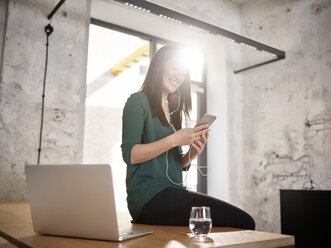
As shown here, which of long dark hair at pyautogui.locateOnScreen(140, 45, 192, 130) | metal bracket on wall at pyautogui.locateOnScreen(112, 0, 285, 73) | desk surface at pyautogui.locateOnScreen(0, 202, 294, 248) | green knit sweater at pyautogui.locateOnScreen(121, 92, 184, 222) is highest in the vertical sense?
metal bracket on wall at pyautogui.locateOnScreen(112, 0, 285, 73)

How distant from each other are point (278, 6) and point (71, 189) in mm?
3920

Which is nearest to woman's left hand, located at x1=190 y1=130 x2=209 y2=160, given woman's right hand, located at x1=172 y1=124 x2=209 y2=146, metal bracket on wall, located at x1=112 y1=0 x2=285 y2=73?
woman's right hand, located at x1=172 y1=124 x2=209 y2=146

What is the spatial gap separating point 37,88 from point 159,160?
184 centimetres

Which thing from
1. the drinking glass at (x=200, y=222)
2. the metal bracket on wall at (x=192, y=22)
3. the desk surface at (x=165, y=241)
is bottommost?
the desk surface at (x=165, y=241)

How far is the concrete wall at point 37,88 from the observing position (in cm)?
274

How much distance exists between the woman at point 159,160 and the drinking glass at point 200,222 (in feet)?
A: 1.23

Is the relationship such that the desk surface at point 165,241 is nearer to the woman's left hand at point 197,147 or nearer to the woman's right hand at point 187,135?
the woman's right hand at point 187,135

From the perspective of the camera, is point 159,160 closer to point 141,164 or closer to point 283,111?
point 141,164

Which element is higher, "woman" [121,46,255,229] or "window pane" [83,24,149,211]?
"window pane" [83,24,149,211]

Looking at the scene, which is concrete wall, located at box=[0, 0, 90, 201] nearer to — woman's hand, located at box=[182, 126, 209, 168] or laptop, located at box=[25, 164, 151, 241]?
woman's hand, located at box=[182, 126, 209, 168]

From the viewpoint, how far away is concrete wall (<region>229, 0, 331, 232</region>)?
11.4ft

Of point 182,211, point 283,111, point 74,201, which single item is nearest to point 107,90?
point 283,111

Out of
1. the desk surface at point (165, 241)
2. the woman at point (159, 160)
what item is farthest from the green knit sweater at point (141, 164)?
the desk surface at point (165, 241)

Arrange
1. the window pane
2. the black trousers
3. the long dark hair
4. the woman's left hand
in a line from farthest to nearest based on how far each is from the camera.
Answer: the window pane
the woman's left hand
the long dark hair
the black trousers
